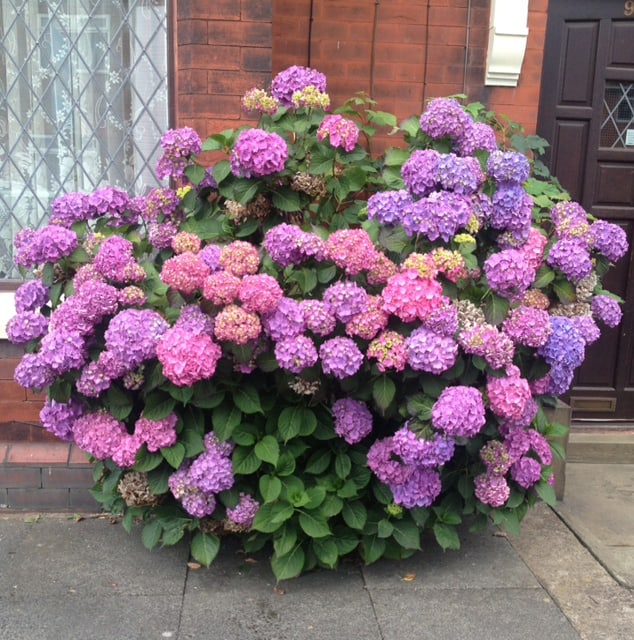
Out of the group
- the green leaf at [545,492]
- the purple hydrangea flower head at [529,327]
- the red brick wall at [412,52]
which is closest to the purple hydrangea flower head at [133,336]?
the purple hydrangea flower head at [529,327]

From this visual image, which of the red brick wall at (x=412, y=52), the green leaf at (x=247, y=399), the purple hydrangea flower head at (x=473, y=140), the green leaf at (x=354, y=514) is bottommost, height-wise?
the green leaf at (x=354, y=514)

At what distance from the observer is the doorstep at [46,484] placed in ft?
13.3

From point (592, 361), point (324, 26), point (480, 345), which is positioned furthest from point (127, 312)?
point (592, 361)

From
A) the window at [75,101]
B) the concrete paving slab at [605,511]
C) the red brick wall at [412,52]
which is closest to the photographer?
the concrete paving slab at [605,511]

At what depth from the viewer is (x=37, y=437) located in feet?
13.7

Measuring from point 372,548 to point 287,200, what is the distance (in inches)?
60.6

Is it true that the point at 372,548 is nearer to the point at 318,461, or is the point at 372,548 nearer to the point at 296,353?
the point at 318,461

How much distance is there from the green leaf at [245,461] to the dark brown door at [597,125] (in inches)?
106

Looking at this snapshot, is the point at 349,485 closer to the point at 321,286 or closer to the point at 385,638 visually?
the point at 385,638

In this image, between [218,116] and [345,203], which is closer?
[345,203]

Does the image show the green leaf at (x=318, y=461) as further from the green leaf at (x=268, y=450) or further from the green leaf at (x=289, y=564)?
the green leaf at (x=289, y=564)

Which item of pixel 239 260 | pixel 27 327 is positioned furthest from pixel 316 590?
pixel 27 327

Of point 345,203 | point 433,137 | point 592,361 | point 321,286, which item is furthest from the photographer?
point 592,361

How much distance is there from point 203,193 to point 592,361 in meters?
2.91
